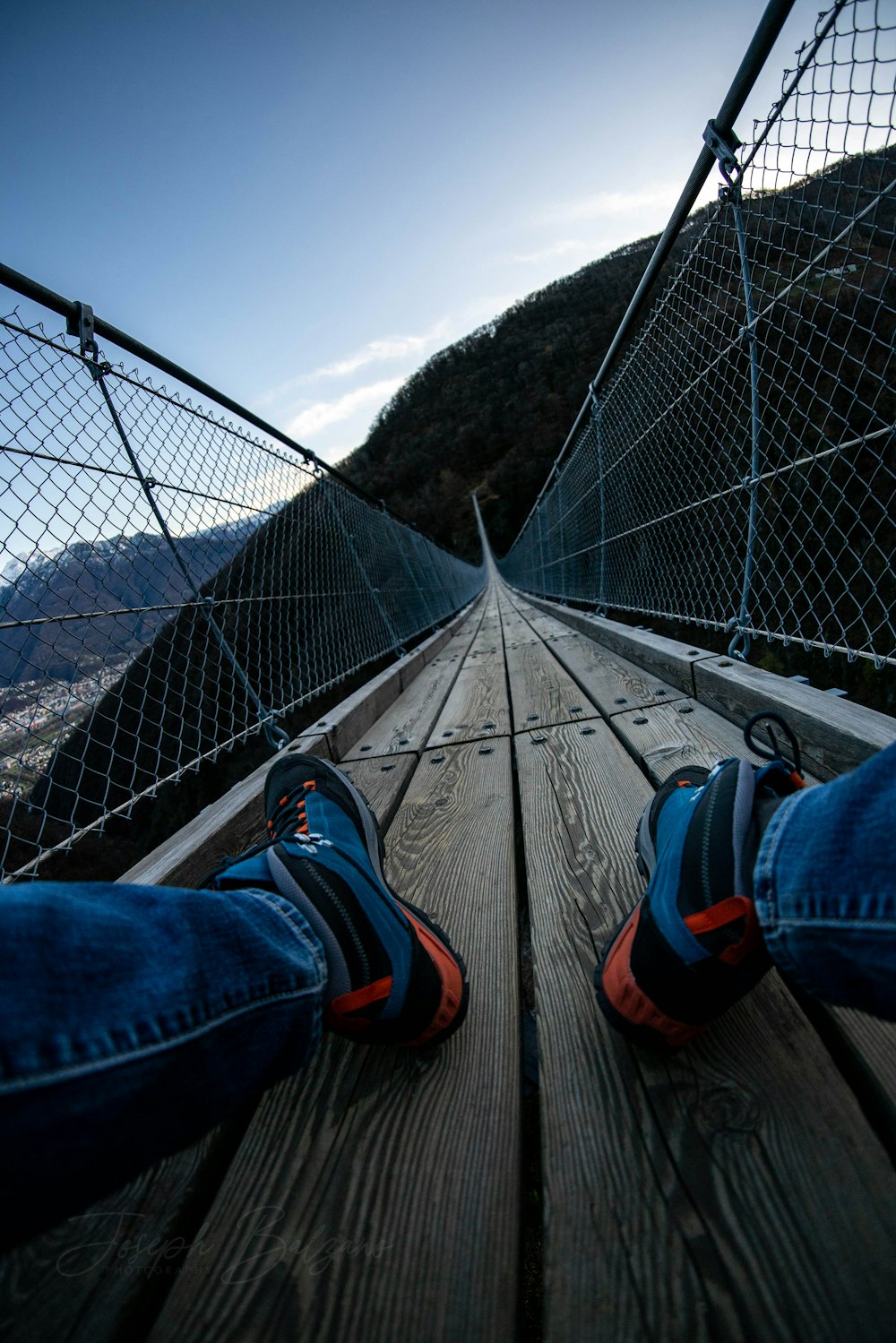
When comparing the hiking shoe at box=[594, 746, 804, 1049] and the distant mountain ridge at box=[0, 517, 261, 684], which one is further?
the distant mountain ridge at box=[0, 517, 261, 684]

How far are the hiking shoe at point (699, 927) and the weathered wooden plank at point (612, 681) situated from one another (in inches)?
41.1

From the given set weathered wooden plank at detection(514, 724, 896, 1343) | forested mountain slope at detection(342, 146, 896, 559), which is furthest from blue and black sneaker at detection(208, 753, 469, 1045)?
forested mountain slope at detection(342, 146, 896, 559)

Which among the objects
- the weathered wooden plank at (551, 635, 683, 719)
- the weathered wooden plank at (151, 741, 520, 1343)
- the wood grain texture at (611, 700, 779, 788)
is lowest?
the weathered wooden plank at (151, 741, 520, 1343)

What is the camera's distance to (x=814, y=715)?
1.03 m

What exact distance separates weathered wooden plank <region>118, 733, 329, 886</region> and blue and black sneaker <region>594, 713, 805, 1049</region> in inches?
29.4

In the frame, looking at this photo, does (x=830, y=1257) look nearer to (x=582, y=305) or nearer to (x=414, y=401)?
(x=582, y=305)

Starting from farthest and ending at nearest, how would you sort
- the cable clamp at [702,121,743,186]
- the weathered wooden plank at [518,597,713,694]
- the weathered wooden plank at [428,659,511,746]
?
the weathered wooden plank at [428,659,511,746], the weathered wooden plank at [518,597,713,694], the cable clamp at [702,121,743,186]

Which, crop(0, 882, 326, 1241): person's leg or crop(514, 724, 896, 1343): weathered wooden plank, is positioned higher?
crop(0, 882, 326, 1241): person's leg

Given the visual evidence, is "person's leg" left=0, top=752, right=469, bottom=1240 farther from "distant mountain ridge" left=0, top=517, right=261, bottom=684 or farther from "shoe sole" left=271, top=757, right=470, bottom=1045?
"distant mountain ridge" left=0, top=517, right=261, bottom=684

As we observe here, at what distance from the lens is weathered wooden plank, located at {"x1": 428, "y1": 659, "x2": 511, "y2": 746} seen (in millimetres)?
1776

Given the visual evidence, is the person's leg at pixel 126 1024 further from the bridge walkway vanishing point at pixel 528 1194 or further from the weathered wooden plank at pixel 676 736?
the weathered wooden plank at pixel 676 736

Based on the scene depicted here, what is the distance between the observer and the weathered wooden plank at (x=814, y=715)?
93 cm

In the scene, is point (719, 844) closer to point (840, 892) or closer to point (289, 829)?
point (840, 892)

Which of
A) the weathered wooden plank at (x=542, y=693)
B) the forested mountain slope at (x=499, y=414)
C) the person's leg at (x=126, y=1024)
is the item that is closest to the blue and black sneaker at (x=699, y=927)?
the person's leg at (x=126, y=1024)
